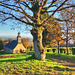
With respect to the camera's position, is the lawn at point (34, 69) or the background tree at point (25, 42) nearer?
the lawn at point (34, 69)

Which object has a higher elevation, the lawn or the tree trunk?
the tree trunk

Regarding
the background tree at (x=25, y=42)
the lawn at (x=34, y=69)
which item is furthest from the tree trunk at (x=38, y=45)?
the background tree at (x=25, y=42)

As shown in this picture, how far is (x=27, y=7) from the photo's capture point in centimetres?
1234

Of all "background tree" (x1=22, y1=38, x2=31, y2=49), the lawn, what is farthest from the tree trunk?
"background tree" (x1=22, y1=38, x2=31, y2=49)

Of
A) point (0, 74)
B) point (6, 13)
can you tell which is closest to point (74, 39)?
point (6, 13)

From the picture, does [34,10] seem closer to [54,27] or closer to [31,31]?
[31,31]

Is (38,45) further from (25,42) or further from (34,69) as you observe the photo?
(25,42)

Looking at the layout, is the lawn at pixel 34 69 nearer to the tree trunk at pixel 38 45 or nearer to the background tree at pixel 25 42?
the tree trunk at pixel 38 45

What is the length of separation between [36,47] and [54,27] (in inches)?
508

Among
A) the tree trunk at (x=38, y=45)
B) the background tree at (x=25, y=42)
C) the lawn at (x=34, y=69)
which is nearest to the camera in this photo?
the lawn at (x=34, y=69)

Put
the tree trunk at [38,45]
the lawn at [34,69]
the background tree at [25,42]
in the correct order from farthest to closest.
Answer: the background tree at [25,42] < the tree trunk at [38,45] < the lawn at [34,69]

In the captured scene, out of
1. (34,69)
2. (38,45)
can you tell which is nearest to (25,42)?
(38,45)

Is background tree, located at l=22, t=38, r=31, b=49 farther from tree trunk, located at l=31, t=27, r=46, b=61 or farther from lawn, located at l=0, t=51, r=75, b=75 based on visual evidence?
lawn, located at l=0, t=51, r=75, b=75

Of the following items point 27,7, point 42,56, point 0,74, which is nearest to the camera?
point 0,74
